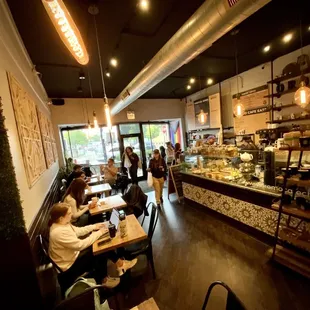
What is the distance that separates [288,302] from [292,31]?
4463 millimetres

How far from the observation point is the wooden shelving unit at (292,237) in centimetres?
225

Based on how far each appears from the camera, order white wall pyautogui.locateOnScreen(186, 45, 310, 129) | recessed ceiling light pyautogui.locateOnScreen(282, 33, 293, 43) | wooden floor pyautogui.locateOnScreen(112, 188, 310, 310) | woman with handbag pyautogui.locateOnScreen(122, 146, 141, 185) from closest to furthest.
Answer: wooden floor pyautogui.locateOnScreen(112, 188, 310, 310)
recessed ceiling light pyautogui.locateOnScreen(282, 33, 293, 43)
white wall pyautogui.locateOnScreen(186, 45, 310, 129)
woman with handbag pyautogui.locateOnScreen(122, 146, 141, 185)

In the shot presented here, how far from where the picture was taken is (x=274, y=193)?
2754mm

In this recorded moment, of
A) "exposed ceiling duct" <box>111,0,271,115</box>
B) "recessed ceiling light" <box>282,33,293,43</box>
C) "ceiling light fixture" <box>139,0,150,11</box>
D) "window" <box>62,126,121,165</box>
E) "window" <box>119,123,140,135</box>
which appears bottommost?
"window" <box>62,126,121,165</box>

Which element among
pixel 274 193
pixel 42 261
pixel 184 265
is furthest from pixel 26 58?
pixel 274 193

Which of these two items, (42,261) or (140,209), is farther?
(140,209)

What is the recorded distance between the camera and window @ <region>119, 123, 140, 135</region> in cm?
794

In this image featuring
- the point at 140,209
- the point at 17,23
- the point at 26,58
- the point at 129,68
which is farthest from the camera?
the point at 129,68

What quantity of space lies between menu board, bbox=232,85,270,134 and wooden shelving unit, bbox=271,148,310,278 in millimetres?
3253

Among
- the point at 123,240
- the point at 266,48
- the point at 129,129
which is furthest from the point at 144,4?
the point at 129,129

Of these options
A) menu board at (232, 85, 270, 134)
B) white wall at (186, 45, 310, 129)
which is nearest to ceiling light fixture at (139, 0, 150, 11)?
white wall at (186, 45, 310, 129)

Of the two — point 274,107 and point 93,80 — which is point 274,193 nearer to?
point 274,107

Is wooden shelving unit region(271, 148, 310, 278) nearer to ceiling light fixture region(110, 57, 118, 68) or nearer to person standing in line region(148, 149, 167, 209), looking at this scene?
person standing in line region(148, 149, 167, 209)

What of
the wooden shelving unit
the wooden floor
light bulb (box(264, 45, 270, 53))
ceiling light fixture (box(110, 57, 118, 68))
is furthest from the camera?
light bulb (box(264, 45, 270, 53))
